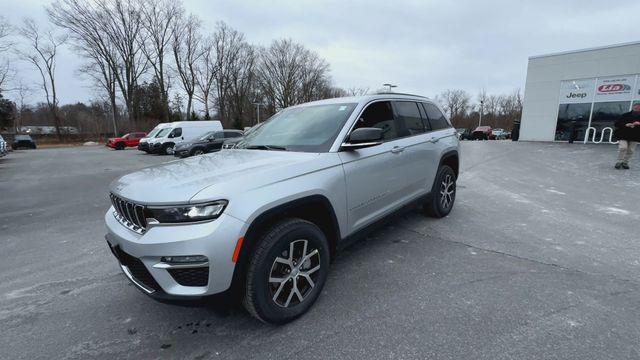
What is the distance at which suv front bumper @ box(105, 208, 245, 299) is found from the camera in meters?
1.88

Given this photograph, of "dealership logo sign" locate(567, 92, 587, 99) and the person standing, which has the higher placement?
"dealership logo sign" locate(567, 92, 587, 99)

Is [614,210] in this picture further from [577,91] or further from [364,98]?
[577,91]

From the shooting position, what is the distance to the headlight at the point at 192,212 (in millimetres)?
1933

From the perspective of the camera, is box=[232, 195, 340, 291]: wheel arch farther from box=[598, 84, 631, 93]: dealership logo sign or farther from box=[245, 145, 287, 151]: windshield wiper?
box=[598, 84, 631, 93]: dealership logo sign

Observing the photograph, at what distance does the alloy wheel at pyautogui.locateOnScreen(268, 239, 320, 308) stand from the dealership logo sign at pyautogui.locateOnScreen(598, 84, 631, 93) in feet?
66.3

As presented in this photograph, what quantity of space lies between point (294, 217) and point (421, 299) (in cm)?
134

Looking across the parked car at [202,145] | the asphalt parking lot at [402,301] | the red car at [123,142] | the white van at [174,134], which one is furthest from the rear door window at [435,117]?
the red car at [123,142]

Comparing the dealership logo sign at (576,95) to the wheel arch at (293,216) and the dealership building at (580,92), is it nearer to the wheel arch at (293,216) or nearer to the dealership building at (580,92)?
the dealership building at (580,92)

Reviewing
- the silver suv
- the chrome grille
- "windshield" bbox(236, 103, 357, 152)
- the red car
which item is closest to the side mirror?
the silver suv

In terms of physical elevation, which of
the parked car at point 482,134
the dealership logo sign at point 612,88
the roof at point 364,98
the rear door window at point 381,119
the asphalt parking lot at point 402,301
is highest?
the dealership logo sign at point 612,88

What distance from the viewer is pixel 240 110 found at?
50.5 meters

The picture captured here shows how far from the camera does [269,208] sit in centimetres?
211

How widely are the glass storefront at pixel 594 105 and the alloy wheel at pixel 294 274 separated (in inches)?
760

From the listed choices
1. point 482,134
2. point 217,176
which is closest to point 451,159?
point 217,176
